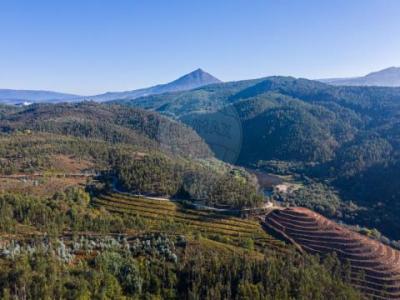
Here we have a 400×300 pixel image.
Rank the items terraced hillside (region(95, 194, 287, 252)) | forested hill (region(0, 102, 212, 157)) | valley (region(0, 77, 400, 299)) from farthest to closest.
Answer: forested hill (region(0, 102, 212, 157)) → terraced hillside (region(95, 194, 287, 252)) → valley (region(0, 77, 400, 299))

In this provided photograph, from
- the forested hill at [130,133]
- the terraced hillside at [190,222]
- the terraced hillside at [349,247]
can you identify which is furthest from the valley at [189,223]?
the forested hill at [130,133]

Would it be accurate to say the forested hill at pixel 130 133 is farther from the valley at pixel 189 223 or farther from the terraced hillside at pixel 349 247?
the terraced hillside at pixel 349 247

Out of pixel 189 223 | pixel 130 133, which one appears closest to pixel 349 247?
pixel 189 223

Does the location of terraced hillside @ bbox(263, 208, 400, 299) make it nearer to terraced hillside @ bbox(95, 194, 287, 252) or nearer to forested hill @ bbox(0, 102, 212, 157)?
terraced hillside @ bbox(95, 194, 287, 252)

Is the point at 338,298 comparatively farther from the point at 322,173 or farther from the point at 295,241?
the point at 322,173

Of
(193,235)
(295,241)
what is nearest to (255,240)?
(295,241)

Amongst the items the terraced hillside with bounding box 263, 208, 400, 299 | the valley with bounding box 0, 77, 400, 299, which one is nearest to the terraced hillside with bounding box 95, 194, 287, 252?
the valley with bounding box 0, 77, 400, 299

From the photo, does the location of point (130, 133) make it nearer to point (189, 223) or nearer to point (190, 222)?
point (190, 222)
